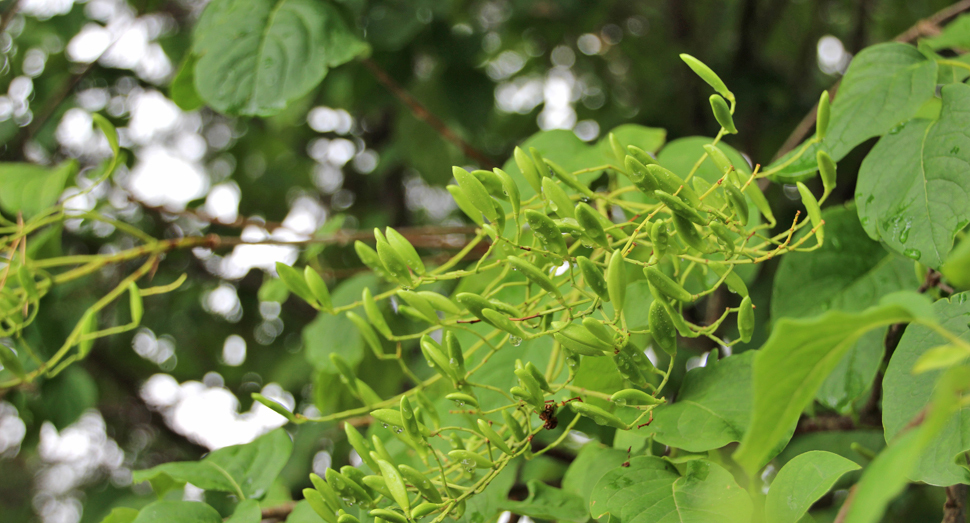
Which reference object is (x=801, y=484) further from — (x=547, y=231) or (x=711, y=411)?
(x=547, y=231)

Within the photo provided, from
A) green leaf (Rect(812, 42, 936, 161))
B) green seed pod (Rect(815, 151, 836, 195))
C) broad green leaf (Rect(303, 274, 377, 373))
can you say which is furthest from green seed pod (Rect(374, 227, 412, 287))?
broad green leaf (Rect(303, 274, 377, 373))

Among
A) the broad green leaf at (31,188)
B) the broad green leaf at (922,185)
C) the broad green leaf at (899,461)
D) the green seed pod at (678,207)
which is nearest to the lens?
the broad green leaf at (899,461)

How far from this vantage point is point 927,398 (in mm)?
333

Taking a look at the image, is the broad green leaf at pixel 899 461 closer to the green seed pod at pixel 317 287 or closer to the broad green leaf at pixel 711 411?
the broad green leaf at pixel 711 411

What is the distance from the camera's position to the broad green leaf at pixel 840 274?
514 mm

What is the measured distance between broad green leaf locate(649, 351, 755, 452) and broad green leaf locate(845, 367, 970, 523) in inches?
6.8

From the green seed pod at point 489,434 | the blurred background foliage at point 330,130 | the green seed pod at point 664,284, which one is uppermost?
the green seed pod at point 664,284

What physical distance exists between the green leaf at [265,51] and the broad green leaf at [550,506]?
0.43 meters

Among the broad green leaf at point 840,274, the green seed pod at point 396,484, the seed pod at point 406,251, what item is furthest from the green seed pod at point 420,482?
the broad green leaf at point 840,274

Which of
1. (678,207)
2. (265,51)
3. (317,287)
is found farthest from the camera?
(265,51)

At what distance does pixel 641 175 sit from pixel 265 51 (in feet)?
1.67

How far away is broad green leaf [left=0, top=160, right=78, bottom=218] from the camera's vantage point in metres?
0.74

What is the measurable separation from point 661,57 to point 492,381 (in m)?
1.17

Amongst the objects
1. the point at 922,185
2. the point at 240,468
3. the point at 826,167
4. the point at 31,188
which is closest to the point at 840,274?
the point at 922,185
